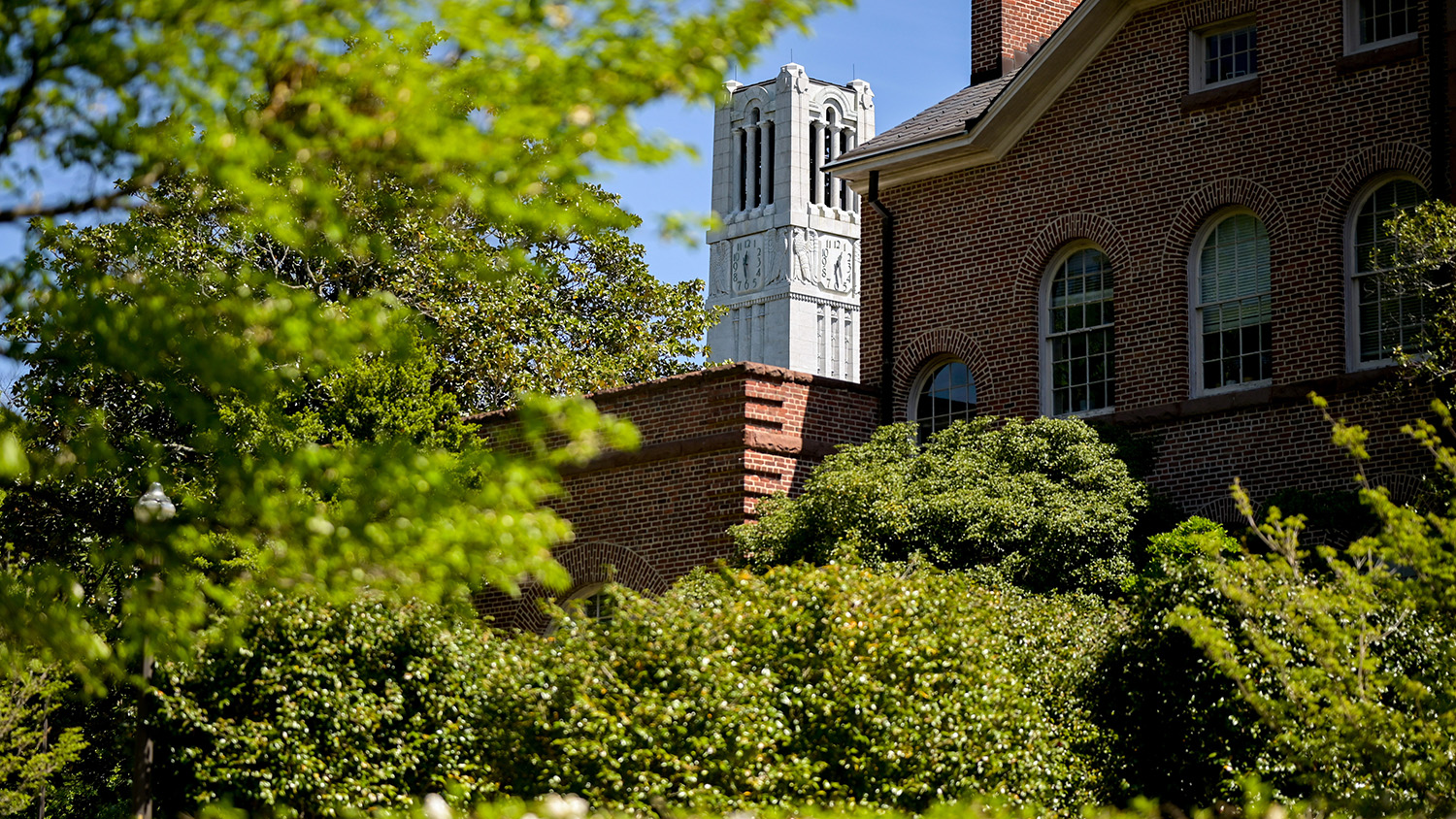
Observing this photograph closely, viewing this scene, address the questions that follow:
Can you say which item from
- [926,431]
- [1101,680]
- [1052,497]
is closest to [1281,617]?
[1101,680]

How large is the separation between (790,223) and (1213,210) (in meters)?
80.9

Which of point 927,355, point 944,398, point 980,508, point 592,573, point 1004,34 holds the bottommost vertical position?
point 592,573

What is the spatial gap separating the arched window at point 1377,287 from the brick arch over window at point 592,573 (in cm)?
931

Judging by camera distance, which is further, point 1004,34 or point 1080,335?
point 1004,34

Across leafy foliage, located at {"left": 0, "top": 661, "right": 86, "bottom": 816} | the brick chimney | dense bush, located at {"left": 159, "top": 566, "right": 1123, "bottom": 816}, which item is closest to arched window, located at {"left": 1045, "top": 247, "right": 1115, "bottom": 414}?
the brick chimney

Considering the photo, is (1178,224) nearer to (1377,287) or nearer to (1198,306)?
(1198,306)

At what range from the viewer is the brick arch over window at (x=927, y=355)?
24422 millimetres

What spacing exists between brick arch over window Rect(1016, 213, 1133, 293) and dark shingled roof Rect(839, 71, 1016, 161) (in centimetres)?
200

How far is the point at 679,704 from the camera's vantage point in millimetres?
12828

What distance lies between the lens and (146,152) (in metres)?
7.48

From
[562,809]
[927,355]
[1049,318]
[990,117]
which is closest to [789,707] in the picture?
[562,809]

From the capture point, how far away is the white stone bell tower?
104m

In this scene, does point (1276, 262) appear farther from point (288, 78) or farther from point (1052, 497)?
point (288, 78)

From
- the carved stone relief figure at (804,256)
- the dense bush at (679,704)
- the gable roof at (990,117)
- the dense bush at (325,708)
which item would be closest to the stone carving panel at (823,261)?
the carved stone relief figure at (804,256)
